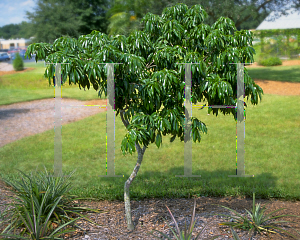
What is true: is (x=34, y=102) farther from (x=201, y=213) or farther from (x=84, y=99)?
(x=201, y=213)

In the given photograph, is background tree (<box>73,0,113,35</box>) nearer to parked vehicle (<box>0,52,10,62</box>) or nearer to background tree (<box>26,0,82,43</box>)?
background tree (<box>26,0,82,43</box>)

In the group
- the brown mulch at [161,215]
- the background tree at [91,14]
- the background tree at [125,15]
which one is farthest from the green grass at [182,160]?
the background tree at [91,14]

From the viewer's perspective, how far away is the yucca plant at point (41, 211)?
4250mm

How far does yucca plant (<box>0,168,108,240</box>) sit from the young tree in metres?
1.01

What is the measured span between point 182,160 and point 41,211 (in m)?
4.40

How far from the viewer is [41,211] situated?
4.54 meters

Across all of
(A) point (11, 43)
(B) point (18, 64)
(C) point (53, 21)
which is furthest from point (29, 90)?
(A) point (11, 43)

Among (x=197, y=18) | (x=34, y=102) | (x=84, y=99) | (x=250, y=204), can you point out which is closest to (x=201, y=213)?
(x=250, y=204)

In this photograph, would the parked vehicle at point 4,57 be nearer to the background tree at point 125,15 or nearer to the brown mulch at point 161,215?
the background tree at point 125,15

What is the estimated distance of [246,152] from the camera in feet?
27.8

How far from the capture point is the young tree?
384 centimetres

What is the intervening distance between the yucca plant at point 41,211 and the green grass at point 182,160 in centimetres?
106

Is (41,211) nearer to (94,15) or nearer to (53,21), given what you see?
(53,21)

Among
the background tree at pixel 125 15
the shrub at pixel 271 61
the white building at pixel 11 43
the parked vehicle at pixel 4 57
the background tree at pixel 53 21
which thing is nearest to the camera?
the background tree at pixel 125 15
